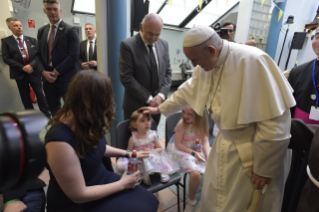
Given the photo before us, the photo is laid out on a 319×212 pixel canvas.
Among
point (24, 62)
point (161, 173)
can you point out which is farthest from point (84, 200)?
point (24, 62)

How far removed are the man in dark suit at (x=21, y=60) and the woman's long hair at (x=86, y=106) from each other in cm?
270

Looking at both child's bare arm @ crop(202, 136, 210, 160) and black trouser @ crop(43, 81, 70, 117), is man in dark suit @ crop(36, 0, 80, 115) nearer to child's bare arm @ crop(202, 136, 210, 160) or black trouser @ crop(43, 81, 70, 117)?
black trouser @ crop(43, 81, 70, 117)

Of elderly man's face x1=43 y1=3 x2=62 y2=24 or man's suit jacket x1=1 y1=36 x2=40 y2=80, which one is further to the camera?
man's suit jacket x1=1 y1=36 x2=40 y2=80

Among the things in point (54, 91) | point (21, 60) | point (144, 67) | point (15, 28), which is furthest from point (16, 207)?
point (15, 28)

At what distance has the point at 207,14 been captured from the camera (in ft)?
24.4

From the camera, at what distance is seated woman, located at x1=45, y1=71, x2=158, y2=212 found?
0.97m

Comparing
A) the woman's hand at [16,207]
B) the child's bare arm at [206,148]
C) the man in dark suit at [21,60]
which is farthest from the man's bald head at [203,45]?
the man in dark suit at [21,60]

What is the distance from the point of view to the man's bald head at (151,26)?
195cm

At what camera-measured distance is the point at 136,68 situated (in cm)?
220

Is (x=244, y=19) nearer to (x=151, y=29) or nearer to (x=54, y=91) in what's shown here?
(x=151, y=29)

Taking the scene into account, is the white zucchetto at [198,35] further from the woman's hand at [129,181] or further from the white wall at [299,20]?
the white wall at [299,20]

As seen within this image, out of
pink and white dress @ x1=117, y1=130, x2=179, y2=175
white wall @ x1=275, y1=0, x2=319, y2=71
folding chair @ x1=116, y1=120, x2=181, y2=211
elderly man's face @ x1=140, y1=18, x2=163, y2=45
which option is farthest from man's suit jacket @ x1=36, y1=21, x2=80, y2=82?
white wall @ x1=275, y1=0, x2=319, y2=71

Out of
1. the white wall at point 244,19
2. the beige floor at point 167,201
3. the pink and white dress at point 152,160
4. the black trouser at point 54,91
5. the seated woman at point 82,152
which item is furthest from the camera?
the white wall at point 244,19

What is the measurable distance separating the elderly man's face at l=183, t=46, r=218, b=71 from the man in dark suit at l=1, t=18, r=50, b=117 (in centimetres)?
310
